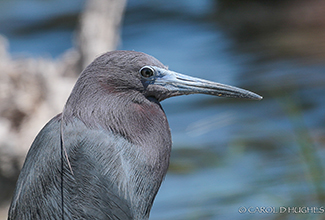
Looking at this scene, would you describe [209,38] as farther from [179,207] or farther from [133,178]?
[133,178]

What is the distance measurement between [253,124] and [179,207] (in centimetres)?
176

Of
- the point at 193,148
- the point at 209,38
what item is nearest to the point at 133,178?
the point at 193,148

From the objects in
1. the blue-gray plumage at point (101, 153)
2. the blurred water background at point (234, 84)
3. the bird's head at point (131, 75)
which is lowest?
the blue-gray plumage at point (101, 153)

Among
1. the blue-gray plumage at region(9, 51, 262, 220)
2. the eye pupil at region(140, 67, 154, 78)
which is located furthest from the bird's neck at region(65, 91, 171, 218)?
the eye pupil at region(140, 67, 154, 78)

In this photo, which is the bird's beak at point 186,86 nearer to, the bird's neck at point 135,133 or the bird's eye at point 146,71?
the bird's eye at point 146,71

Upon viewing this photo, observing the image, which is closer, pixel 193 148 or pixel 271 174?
pixel 271 174

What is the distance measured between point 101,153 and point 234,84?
4677 millimetres

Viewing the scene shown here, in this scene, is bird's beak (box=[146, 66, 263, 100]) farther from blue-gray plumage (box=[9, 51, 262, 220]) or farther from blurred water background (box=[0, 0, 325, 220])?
blurred water background (box=[0, 0, 325, 220])

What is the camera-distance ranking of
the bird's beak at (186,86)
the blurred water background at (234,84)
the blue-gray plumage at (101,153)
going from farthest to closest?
the blurred water background at (234,84) < the bird's beak at (186,86) < the blue-gray plumage at (101,153)

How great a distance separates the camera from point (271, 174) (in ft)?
15.0

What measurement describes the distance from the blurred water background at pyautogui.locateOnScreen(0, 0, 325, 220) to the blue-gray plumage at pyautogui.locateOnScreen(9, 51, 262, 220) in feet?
4.75

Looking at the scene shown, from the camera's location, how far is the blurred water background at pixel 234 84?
4.11 metres

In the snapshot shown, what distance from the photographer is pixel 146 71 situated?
6.59ft

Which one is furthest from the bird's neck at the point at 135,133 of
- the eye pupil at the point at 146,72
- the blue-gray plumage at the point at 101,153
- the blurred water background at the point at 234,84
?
the blurred water background at the point at 234,84
